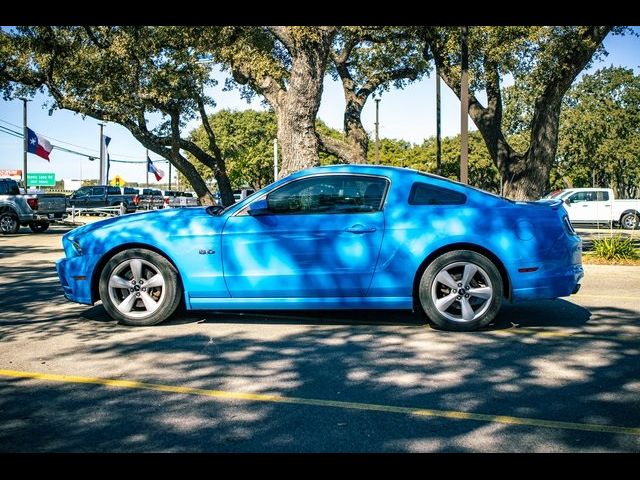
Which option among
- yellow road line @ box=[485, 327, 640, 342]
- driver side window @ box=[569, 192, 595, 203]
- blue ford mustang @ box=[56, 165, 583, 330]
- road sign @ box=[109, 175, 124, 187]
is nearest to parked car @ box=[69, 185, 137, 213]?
road sign @ box=[109, 175, 124, 187]

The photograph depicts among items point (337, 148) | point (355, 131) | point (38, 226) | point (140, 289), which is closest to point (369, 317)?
point (140, 289)

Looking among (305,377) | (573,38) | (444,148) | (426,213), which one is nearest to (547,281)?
(426,213)

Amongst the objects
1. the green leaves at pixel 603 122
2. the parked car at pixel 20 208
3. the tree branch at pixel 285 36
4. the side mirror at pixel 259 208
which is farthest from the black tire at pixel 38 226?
the green leaves at pixel 603 122

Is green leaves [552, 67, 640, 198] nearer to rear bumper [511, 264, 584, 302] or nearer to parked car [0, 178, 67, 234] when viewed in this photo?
parked car [0, 178, 67, 234]

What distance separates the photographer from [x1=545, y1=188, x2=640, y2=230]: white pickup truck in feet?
96.1

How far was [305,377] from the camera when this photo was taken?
4.56m

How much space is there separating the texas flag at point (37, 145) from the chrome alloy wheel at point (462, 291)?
38669 millimetres

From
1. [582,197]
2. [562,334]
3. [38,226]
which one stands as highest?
[582,197]

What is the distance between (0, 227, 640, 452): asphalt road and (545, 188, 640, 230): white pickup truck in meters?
24.5

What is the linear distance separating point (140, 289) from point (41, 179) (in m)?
71.7

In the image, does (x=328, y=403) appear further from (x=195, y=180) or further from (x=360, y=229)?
(x=195, y=180)

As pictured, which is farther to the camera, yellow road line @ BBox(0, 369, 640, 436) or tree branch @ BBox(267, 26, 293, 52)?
tree branch @ BBox(267, 26, 293, 52)

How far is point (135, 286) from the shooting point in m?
6.35

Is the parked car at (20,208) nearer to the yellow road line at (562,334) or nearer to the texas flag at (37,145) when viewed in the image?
the texas flag at (37,145)
